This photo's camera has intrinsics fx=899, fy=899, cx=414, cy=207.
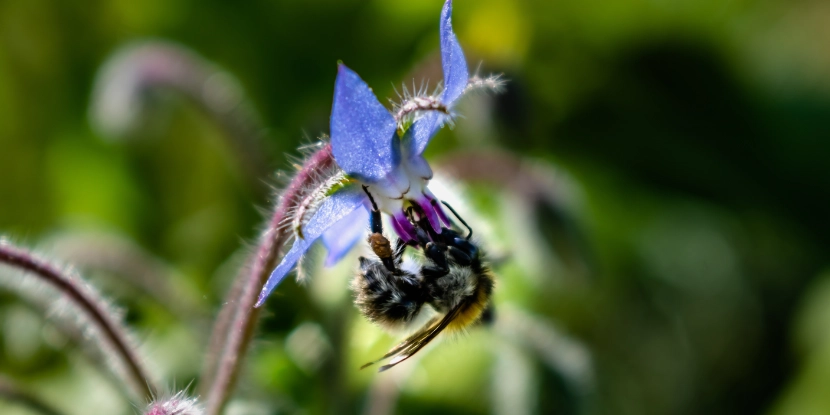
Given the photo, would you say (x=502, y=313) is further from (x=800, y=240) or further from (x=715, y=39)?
(x=715, y=39)

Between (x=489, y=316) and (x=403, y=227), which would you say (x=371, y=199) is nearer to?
(x=403, y=227)

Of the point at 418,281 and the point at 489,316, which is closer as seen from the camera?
the point at 418,281

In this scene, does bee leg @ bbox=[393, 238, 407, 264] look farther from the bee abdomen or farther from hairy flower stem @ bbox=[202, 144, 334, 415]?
hairy flower stem @ bbox=[202, 144, 334, 415]

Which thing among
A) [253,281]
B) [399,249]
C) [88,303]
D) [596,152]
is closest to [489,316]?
[399,249]

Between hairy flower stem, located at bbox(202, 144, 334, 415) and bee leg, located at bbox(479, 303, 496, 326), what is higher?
hairy flower stem, located at bbox(202, 144, 334, 415)

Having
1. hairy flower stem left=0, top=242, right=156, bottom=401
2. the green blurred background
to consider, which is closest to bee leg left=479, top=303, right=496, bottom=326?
hairy flower stem left=0, top=242, right=156, bottom=401

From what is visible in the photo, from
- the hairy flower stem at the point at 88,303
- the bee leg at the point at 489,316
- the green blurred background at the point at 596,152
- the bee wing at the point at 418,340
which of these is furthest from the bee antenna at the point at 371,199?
the green blurred background at the point at 596,152
